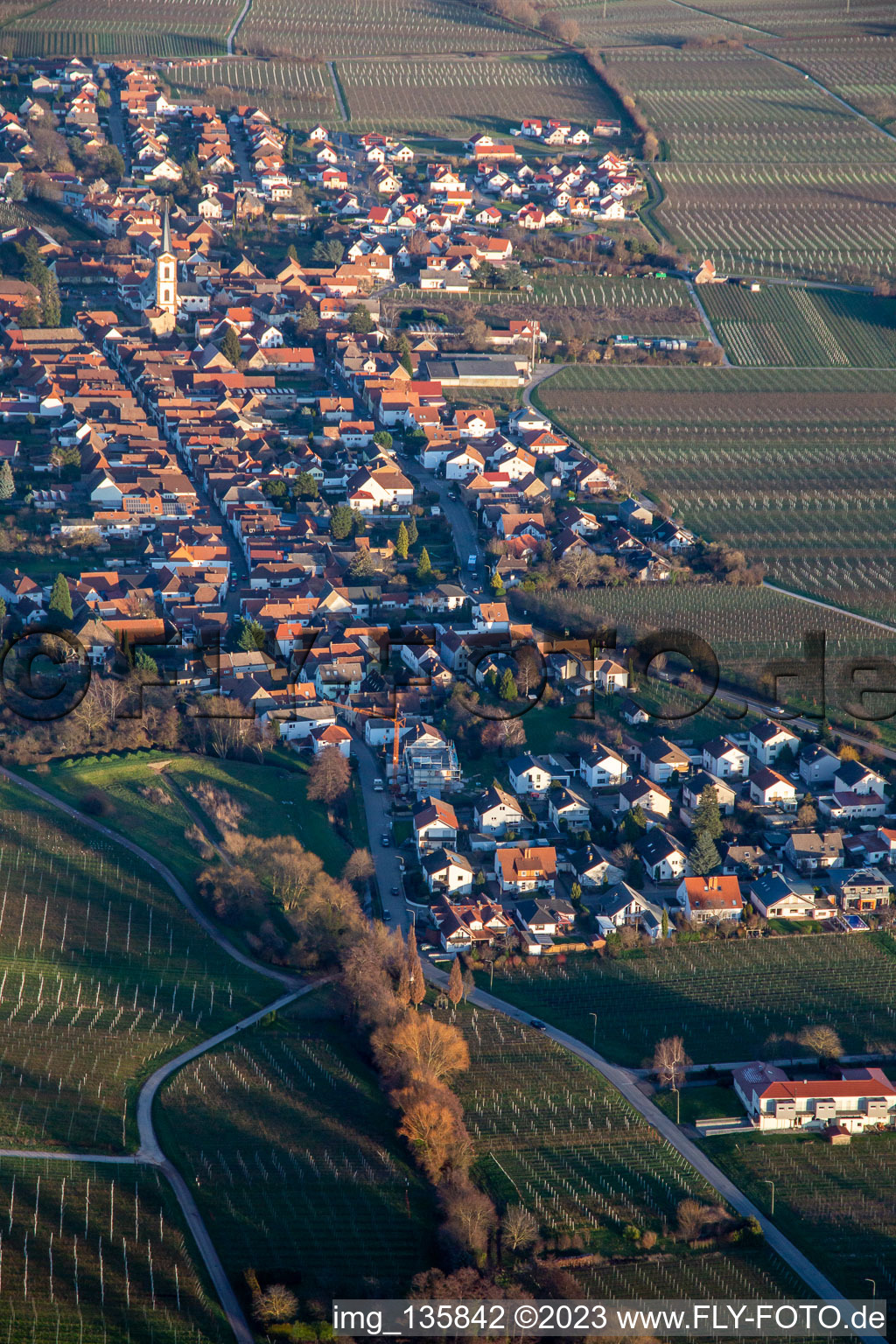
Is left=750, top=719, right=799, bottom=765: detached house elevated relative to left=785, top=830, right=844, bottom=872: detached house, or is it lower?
elevated

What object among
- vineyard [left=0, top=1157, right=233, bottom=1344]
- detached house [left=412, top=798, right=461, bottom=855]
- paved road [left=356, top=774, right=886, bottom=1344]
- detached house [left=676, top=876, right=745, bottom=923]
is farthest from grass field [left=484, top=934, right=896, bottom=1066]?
vineyard [left=0, top=1157, right=233, bottom=1344]

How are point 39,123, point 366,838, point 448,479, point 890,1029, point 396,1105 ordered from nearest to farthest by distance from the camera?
Result: 1. point 396,1105
2. point 890,1029
3. point 366,838
4. point 448,479
5. point 39,123

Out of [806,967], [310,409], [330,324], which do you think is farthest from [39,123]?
[806,967]

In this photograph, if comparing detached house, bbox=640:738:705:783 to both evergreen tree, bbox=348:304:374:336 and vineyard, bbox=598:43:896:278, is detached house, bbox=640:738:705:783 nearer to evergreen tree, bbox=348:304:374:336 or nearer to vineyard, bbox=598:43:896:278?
evergreen tree, bbox=348:304:374:336

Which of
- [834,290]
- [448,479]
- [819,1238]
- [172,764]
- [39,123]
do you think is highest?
[39,123]

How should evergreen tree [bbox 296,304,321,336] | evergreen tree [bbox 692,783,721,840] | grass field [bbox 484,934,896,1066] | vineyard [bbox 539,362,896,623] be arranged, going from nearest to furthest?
grass field [bbox 484,934,896,1066] → evergreen tree [bbox 692,783,721,840] → vineyard [bbox 539,362,896,623] → evergreen tree [bbox 296,304,321,336]

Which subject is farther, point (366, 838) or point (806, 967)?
point (366, 838)

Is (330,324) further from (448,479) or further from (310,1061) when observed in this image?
(310,1061)

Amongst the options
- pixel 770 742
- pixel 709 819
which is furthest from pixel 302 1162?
pixel 770 742
